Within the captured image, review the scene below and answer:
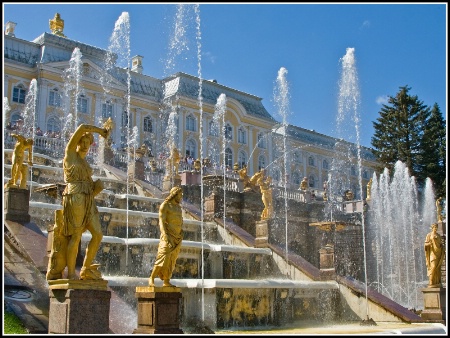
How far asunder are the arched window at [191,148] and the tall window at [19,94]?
47.9ft

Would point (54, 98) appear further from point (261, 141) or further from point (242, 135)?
point (261, 141)

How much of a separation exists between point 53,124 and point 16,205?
33106 mm

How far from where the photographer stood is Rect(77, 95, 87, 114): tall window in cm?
4597

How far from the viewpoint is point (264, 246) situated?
1750cm

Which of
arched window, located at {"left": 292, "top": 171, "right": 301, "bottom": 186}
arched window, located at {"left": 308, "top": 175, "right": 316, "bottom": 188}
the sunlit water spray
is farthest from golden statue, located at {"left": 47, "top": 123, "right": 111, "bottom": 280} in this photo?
arched window, located at {"left": 308, "top": 175, "right": 316, "bottom": 188}

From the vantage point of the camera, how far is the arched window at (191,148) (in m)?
52.5

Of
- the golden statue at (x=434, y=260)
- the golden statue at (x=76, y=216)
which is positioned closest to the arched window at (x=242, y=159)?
the golden statue at (x=434, y=260)

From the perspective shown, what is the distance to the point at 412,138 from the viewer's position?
44.6 m

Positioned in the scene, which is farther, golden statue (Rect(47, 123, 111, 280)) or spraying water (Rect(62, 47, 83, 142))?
spraying water (Rect(62, 47, 83, 142))

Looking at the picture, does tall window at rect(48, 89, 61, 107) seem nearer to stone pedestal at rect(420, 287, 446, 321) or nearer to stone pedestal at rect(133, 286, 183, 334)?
stone pedestal at rect(420, 287, 446, 321)

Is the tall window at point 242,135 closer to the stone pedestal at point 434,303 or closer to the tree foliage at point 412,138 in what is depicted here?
the tree foliage at point 412,138

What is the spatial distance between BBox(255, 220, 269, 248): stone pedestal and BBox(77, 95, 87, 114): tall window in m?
30.9

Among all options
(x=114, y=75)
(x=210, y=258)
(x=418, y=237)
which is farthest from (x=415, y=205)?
(x=114, y=75)

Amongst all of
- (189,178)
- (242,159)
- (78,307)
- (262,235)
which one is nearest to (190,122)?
(242,159)
